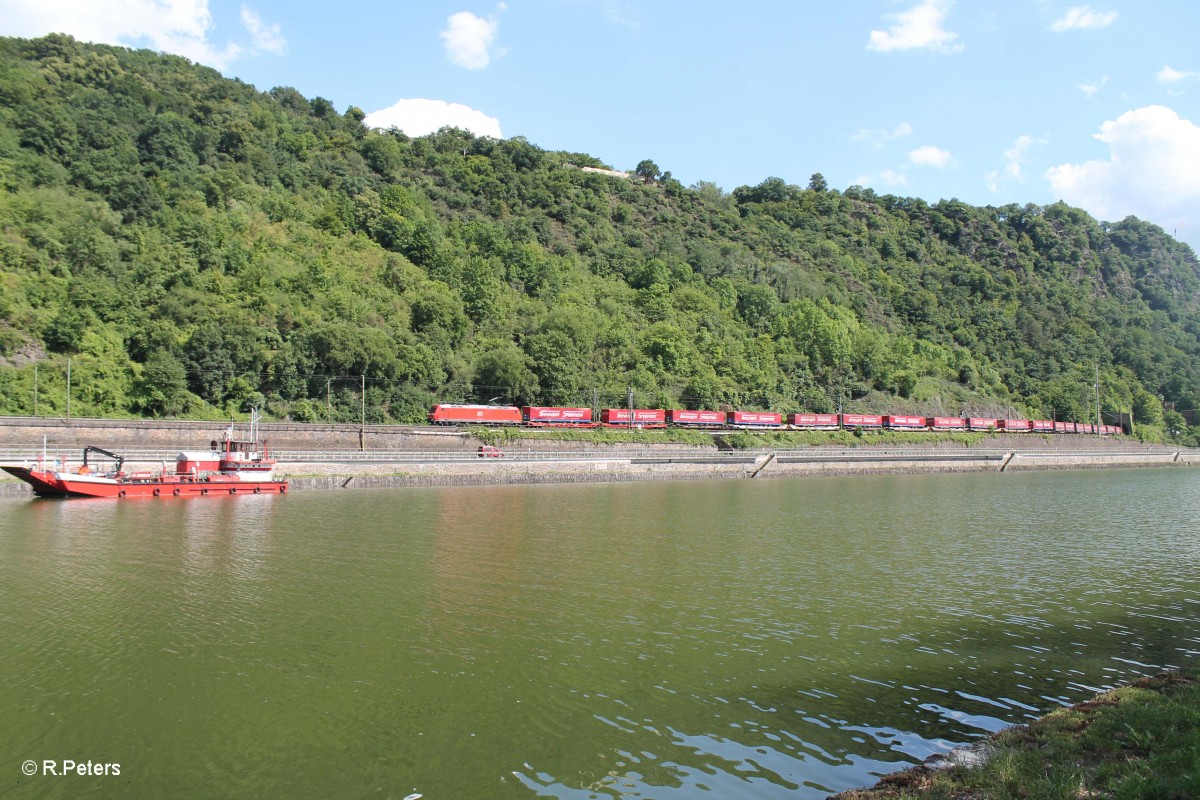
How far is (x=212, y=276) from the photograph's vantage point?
68.1 meters

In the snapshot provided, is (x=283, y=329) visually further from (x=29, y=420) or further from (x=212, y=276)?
(x=29, y=420)

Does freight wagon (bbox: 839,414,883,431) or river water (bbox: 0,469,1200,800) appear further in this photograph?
freight wagon (bbox: 839,414,883,431)

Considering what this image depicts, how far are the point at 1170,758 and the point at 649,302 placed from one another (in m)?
96.5

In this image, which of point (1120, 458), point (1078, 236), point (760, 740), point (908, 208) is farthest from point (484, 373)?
point (1078, 236)

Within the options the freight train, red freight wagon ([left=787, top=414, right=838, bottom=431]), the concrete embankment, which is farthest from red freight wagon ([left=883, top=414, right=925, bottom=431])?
red freight wagon ([left=787, top=414, right=838, bottom=431])

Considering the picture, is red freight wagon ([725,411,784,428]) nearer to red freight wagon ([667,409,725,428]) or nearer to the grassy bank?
red freight wagon ([667,409,725,428])

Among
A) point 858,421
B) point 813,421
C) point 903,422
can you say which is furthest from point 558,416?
point 903,422

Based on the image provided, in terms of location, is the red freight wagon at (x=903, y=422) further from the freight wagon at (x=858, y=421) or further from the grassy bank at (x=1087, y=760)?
the grassy bank at (x=1087, y=760)

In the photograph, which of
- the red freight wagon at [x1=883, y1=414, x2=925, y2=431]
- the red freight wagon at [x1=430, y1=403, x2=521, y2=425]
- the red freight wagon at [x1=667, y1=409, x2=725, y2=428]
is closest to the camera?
the red freight wagon at [x1=430, y1=403, x2=521, y2=425]

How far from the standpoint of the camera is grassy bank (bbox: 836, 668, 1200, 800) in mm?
7227

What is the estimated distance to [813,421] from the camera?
8319cm

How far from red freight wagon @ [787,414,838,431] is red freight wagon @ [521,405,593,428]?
26.6 metres

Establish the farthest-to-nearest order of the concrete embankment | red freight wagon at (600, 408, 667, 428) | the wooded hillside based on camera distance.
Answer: red freight wagon at (600, 408, 667, 428) → the wooded hillside → the concrete embankment

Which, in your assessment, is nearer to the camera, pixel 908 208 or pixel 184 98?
pixel 184 98
